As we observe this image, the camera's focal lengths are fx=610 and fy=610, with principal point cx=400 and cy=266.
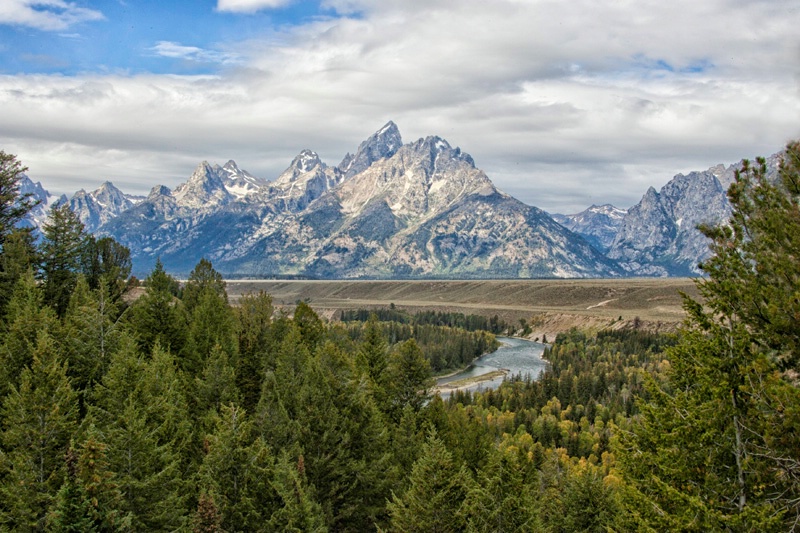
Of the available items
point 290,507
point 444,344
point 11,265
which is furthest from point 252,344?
point 444,344

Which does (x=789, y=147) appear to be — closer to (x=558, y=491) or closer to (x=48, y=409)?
(x=48, y=409)

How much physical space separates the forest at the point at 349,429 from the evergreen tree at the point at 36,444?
9 centimetres

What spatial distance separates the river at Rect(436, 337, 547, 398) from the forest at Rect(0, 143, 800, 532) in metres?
84.6

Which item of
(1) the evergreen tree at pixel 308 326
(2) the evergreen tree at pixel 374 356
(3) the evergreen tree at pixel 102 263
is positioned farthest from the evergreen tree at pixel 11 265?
(2) the evergreen tree at pixel 374 356

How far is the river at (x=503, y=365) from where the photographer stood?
468 feet

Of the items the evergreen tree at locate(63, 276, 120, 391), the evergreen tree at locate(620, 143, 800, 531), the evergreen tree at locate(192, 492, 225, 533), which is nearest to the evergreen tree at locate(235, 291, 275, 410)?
the evergreen tree at locate(63, 276, 120, 391)

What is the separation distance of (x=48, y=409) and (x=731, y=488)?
82.2 feet

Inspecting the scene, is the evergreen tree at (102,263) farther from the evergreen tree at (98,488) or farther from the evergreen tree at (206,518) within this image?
the evergreen tree at (98,488)

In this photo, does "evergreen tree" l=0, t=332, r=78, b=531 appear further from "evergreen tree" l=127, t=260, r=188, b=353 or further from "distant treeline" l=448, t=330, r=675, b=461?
"distant treeline" l=448, t=330, r=675, b=461

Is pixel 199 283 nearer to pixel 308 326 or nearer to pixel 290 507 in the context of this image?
pixel 308 326

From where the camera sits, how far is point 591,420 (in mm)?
110125

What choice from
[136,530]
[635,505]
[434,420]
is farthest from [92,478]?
[434,420]

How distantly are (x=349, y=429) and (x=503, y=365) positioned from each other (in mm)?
135110

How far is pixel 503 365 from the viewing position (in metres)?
166
